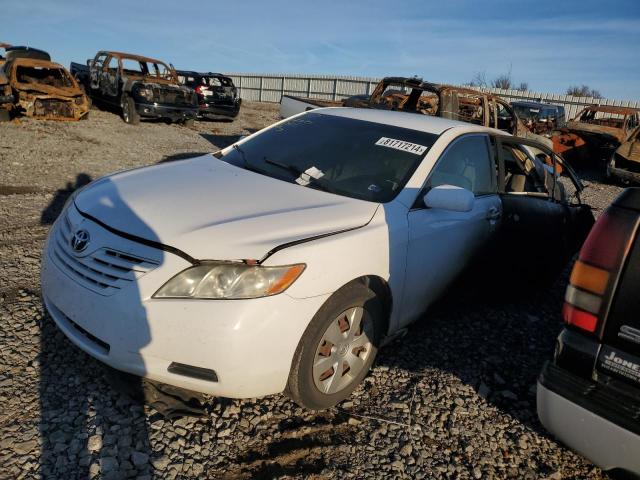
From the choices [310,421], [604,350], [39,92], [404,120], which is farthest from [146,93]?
[604,350]

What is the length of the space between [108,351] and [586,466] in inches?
95.4

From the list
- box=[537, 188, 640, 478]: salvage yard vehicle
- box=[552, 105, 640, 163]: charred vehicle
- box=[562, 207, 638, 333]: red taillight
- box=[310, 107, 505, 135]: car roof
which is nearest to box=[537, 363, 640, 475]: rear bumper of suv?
box=[537, 188, 640, 478]: salvage yard vehicle

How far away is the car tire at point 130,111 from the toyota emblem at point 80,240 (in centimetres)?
1097

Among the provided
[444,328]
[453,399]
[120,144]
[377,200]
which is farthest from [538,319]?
[120,144]

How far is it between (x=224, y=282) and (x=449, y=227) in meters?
1.65

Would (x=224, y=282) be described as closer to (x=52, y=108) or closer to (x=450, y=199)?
(x=450, y=199)

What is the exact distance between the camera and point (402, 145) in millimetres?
3131

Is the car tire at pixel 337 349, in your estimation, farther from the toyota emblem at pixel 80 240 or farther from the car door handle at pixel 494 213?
the car door handle at pixel 494 213

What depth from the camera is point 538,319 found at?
4020 mm

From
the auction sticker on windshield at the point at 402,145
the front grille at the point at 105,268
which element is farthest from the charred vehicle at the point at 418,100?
the front grille at the point at 105,268

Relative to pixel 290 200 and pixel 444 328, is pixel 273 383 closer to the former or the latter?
pixel 290 200

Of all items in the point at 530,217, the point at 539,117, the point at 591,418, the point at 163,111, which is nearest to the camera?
the point at 591,418

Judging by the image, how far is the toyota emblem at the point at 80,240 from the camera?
2230 millimetres

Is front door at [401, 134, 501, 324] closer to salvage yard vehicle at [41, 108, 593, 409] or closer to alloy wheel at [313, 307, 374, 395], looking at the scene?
salvage yard vehicle at [41, 108, 593, 409]
